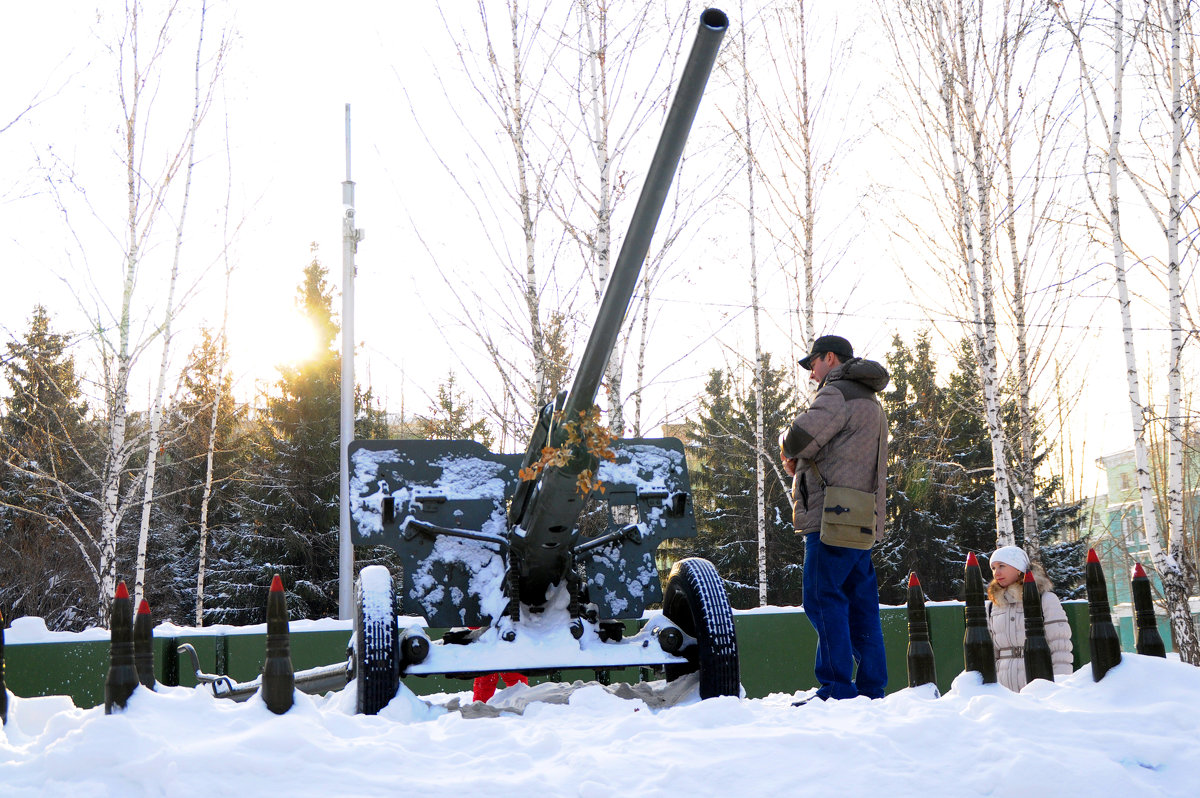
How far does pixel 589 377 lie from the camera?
4156 millimetres

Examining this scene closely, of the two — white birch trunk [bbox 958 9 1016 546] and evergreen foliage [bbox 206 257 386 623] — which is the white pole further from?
evergreen foliage [bbox 206 257 386 623]

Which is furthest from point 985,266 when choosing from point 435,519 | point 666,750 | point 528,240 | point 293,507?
point 293,507

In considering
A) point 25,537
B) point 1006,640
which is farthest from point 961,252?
point 25,537

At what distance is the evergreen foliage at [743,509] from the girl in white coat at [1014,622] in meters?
17.9

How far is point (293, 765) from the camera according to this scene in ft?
9.37

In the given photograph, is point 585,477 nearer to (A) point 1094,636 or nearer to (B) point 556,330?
(A) point 1094,636

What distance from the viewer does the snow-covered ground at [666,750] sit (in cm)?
270

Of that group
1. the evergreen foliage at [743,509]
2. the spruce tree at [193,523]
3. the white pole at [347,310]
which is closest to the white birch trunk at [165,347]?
the white pole at [347,310]

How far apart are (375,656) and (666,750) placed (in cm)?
191

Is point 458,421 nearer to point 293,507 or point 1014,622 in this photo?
point 293,507

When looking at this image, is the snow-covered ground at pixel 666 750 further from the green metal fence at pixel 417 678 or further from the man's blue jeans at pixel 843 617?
the green metal fence at pixel 417 678

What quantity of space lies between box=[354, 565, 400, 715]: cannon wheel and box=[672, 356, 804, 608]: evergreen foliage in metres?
19.2

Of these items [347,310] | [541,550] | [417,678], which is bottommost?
[417,678]

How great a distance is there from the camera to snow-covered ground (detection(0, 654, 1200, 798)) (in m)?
2.70
